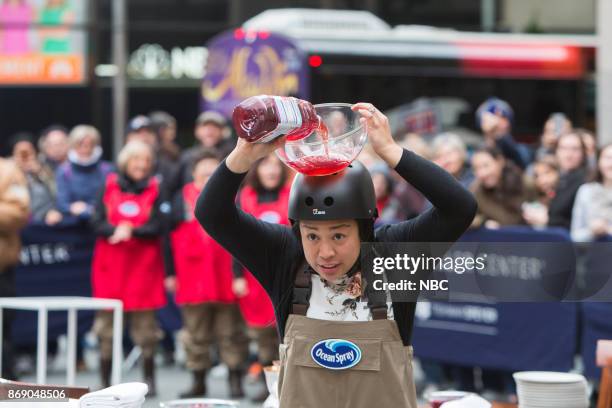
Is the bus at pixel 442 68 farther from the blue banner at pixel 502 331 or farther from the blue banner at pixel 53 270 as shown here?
the blue banner at pixel 502 331

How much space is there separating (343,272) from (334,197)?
0.24 m

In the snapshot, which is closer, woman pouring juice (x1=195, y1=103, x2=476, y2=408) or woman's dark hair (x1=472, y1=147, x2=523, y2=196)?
woman pouring juice (x1=195, y1=103, x2=476, y2=408)

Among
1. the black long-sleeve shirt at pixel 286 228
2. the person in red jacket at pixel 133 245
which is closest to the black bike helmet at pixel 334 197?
the black long-sleeve shirt at pixel 286 228

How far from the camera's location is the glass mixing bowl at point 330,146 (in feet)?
13.1

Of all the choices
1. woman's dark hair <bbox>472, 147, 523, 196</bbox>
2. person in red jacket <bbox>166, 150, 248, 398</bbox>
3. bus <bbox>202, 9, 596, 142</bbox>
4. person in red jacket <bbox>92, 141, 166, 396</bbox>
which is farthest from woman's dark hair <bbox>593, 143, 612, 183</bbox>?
bus <bbox>202, 9, 596, 142</bbox>

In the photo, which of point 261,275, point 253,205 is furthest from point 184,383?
point 261,275

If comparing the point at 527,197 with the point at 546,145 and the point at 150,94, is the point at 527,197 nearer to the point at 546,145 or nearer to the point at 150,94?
the point at 546,145

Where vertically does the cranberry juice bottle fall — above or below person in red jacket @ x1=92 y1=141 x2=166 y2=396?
above

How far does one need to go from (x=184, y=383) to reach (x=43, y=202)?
2.32 meters

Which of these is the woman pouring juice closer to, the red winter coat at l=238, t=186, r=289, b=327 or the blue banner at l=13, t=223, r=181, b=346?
the red winter coat at l=238, t=186, r=289, b=327

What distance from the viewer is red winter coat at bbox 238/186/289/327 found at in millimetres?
9305

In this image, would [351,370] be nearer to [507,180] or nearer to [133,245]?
[507,180]

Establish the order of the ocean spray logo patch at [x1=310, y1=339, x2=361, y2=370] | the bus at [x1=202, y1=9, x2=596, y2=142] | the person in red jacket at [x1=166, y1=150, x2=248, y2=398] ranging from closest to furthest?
1. the ocean spray logo patch at [x1=310, y1=339, x2=361, y2=370]
2. the person in red jacket at [x1=166, y1=150, x2=248, y2=398]
3. the bus at [x1=202, y1=9, x2=596, y2=142]

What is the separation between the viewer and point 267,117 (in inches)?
146
